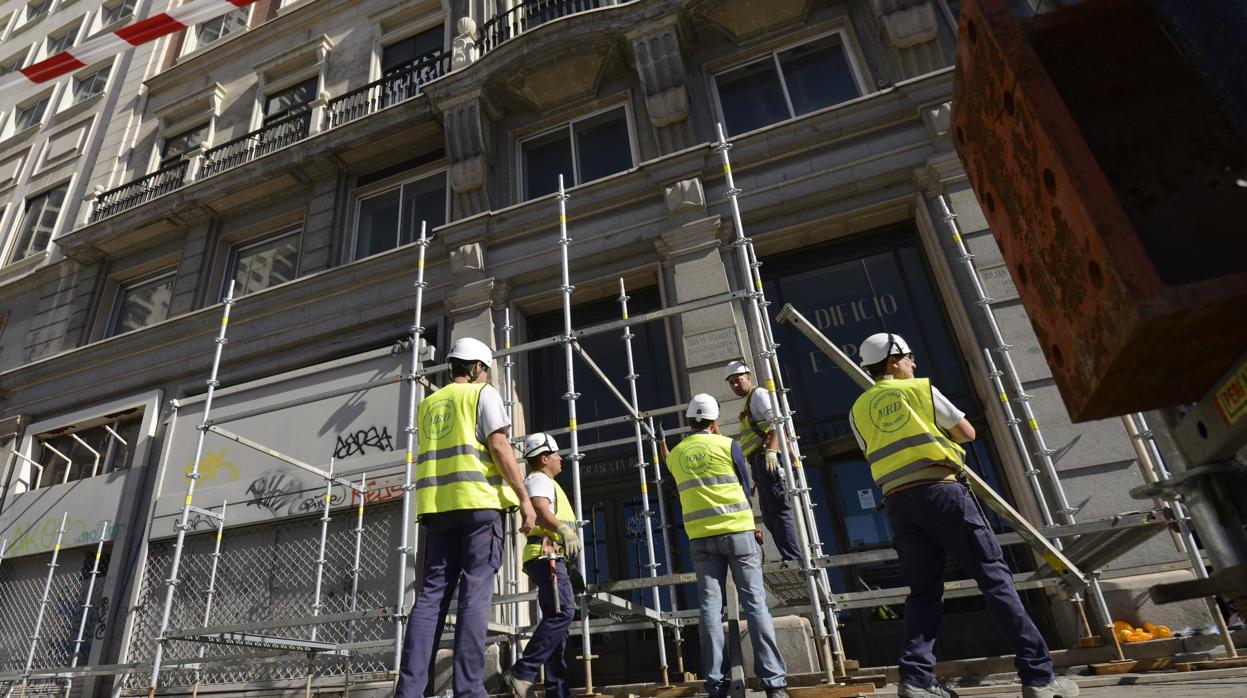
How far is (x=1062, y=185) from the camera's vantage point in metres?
1.32

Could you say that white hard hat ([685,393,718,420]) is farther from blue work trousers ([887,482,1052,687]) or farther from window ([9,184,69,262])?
window ([9,184,69,262])

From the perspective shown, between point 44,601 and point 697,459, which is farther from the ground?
point 44,601

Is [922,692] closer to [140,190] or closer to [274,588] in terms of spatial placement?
[274,588]

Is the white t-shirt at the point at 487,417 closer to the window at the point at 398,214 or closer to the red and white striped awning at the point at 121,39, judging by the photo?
the window at the point at 398,214

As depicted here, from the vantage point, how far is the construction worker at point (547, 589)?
16.3 feet

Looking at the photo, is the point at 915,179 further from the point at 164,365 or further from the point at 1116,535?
the point at 164,365

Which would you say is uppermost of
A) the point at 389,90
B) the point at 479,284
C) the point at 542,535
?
the point at 389,90

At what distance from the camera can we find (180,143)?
16.4 metres

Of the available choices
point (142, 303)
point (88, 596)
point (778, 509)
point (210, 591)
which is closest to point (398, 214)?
point (142, 303)

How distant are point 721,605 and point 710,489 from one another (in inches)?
31.7

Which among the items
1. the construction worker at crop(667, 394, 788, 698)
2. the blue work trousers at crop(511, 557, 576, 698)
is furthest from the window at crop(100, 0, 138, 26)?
the construction worker at crop(667, 394, 788, 698)

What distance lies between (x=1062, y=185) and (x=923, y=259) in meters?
8.87

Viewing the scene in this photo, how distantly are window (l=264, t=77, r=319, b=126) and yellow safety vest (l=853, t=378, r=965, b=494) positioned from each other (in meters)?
14.8

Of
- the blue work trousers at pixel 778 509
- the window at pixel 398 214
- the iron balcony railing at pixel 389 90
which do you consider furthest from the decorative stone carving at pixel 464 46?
the blue work trousers at pixel 778 509
